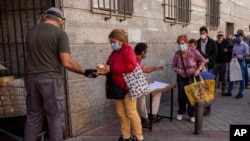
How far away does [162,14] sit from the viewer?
7.00m

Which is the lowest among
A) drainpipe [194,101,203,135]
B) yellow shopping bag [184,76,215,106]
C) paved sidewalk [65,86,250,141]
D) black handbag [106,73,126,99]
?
paved sidewalk [65,86,250,141]

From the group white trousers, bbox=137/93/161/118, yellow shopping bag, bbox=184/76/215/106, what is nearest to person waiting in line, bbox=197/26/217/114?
yellow shopping bag, bbox=184/76/215/106

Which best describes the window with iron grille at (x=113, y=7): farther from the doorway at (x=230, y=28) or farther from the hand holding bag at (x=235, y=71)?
the doorway at (x=230, y=28)

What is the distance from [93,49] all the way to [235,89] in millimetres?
5718

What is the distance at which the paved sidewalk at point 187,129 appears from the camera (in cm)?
452

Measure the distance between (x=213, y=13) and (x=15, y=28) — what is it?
25.1 feet

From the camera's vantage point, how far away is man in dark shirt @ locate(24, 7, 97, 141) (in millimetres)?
3199

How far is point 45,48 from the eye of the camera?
3.20 meters

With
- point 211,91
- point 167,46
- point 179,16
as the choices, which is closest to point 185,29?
point 179,16

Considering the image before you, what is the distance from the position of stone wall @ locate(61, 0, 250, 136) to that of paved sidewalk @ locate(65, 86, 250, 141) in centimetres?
23

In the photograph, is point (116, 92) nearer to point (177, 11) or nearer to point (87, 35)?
point (87, 35)

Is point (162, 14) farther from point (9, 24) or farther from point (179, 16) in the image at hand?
point (9, 24)

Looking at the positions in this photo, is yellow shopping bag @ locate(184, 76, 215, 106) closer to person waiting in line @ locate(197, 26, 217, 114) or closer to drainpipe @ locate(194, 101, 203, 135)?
drainpipe @ locate(194, 101, 203, 135)

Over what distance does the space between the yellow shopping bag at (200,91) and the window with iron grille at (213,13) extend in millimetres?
5148
